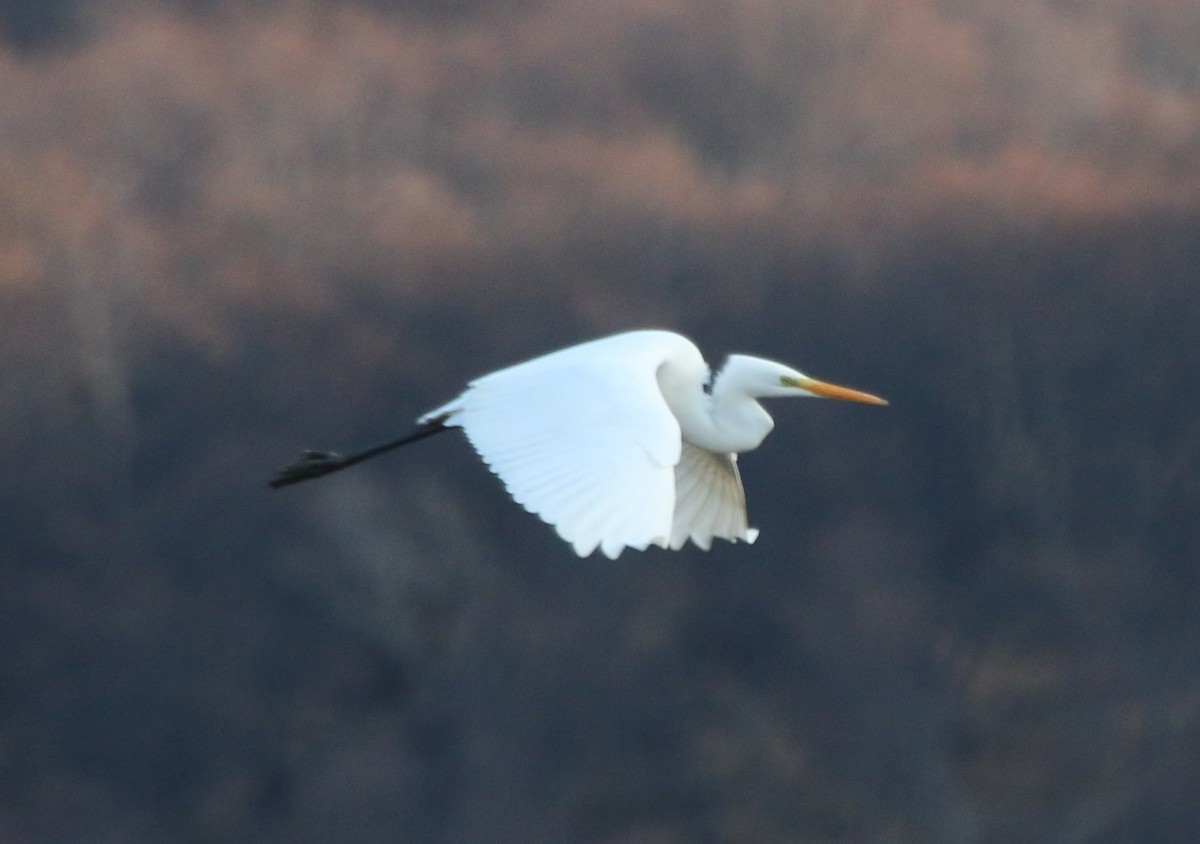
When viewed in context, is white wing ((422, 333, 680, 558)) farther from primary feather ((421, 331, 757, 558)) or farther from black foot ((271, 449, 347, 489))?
black foot ((271, 449, 347, 489))

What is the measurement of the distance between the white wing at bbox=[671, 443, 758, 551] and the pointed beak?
0.32 metres

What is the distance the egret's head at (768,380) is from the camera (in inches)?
219

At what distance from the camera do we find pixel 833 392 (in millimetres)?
5695

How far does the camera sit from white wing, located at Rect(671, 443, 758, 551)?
5688 mm

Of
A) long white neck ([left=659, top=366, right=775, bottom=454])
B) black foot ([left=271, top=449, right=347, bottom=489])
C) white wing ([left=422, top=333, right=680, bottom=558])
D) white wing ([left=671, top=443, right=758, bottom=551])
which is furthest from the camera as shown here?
black foot ([left=271, top=449, right=347, bottom=489])

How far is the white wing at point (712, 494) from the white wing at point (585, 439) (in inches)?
Answer: 21.0

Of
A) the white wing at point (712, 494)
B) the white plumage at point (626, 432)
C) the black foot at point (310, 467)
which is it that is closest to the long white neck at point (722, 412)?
the white plumage at point (626, 432)

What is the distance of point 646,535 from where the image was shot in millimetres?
4012

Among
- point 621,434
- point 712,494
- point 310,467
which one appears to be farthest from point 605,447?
point 310,467

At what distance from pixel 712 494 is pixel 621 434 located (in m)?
1.30

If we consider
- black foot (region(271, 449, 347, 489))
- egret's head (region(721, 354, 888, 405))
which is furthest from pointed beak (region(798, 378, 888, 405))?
black foot (region(271, 449, 347, 489))

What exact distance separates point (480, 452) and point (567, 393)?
0.35 meters

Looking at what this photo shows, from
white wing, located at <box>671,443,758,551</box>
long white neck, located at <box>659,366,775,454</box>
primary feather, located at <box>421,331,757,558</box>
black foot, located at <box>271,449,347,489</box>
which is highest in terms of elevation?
primary feather, located at <box>421,331,757,558</box>

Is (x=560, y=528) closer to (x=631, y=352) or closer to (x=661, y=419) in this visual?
(x=661, y=419)
